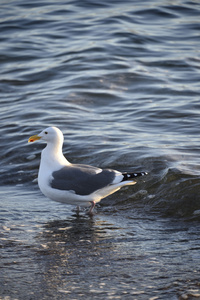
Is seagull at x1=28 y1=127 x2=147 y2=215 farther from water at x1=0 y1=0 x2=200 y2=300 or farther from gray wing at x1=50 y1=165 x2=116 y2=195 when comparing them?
water at x1=0 y1=0 x2=200 y2=300

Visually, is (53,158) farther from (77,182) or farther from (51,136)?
(77,182)

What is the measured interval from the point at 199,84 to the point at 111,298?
34.1 ft

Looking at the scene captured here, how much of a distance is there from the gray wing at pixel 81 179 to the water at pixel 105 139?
0.45m

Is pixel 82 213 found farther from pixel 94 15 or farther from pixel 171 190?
pixel 94 15

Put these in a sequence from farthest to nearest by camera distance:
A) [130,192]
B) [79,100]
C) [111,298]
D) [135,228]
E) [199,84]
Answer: [199,84]
[79,100]
[130,192]
[135,228]
[111,298]

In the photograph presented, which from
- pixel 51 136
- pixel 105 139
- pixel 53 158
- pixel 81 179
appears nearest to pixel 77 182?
pixel 81 179

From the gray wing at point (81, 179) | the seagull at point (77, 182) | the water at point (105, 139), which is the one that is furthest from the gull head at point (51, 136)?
the water at point (105, 139)

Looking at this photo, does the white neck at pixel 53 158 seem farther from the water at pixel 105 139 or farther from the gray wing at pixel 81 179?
the water at pixel 105 139

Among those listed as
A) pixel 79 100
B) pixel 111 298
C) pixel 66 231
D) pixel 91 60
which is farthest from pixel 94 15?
pixel 111 298

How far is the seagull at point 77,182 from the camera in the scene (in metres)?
6.98

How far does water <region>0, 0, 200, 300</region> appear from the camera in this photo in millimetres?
5141

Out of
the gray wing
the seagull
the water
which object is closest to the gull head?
the seagull

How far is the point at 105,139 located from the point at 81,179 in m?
3.19

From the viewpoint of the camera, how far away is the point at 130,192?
7.95 meters
